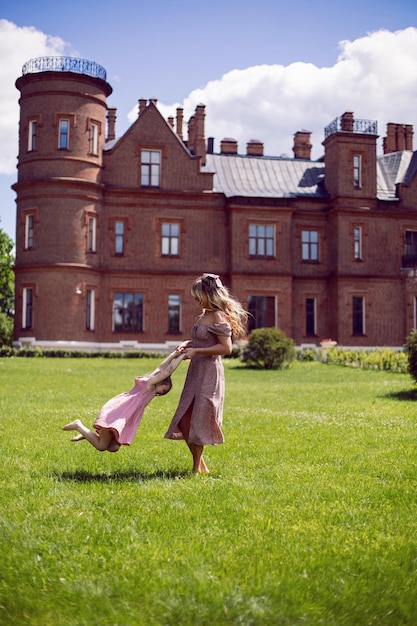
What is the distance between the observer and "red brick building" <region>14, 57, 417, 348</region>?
116ft

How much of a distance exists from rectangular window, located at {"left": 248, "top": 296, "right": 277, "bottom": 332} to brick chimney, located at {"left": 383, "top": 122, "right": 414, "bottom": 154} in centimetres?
1365

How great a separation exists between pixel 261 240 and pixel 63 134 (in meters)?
10.9

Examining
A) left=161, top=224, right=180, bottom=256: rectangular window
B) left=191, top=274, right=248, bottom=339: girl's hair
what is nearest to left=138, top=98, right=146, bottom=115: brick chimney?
left=161, top=224, right=180, bottom=256: rectangular window

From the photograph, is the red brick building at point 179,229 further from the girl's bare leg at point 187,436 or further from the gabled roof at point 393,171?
the girl's bare leg at point 187,436

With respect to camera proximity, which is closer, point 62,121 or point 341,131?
point 62,121

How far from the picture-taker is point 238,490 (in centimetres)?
684

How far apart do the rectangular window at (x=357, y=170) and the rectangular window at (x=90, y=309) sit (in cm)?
1456

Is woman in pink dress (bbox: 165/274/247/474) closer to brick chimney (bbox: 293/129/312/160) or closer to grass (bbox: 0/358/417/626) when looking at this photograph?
grass (bbox: 0/358/417/626)

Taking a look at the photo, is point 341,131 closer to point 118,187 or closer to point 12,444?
point 118,187

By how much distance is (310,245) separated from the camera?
3931cm

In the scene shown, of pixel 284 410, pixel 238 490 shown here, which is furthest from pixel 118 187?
pixel 238 490

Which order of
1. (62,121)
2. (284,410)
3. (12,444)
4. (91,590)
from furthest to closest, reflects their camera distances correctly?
(62,121) < (284,410) < (12,444) < (91,590)

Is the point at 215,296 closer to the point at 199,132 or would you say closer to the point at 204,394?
the point at 204,394

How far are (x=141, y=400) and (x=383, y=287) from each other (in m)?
32.8
